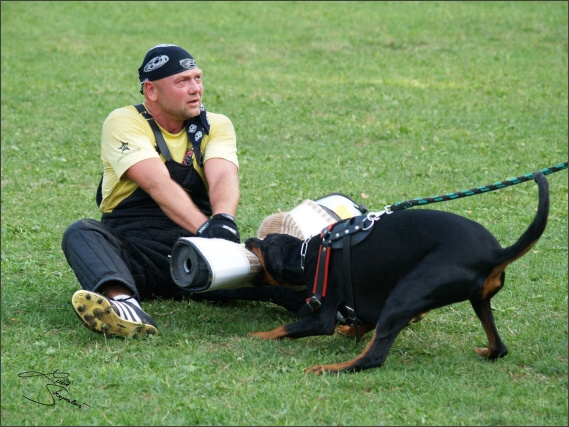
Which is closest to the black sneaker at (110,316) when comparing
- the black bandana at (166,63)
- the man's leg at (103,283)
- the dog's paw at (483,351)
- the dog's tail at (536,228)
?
the man's leg at (103,283)

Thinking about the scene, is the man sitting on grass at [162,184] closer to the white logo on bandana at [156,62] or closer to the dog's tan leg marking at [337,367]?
the white logo on bandana at [156,62]

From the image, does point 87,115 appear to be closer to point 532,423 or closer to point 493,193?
point 493,193

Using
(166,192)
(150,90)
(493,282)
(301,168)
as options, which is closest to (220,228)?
(166,192)

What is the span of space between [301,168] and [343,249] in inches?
167

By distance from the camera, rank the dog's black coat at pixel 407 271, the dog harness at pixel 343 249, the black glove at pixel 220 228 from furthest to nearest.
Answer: the black glove at pixel 220 228, the dog harness at pixel 343 249, the dog's black coat at pixel 407 271

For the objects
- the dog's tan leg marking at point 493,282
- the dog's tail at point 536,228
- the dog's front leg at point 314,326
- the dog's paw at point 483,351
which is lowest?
the dog's paw at point 483,351

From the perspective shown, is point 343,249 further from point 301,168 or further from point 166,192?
point 301,168

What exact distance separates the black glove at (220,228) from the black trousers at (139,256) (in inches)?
15.5

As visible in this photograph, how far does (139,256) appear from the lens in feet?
17.1

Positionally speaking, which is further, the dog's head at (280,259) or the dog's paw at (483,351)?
the dog's head at (280,259)

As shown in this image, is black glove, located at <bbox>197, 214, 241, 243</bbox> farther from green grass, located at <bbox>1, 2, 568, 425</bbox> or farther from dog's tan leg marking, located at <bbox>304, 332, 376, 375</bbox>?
dog's tan leg marking, located at <bbox>304, 332, 376, 375</bbox>

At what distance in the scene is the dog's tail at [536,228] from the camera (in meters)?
3.82

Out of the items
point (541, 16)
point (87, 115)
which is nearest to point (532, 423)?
point (87, 115)

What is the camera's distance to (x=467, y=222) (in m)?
4.17
